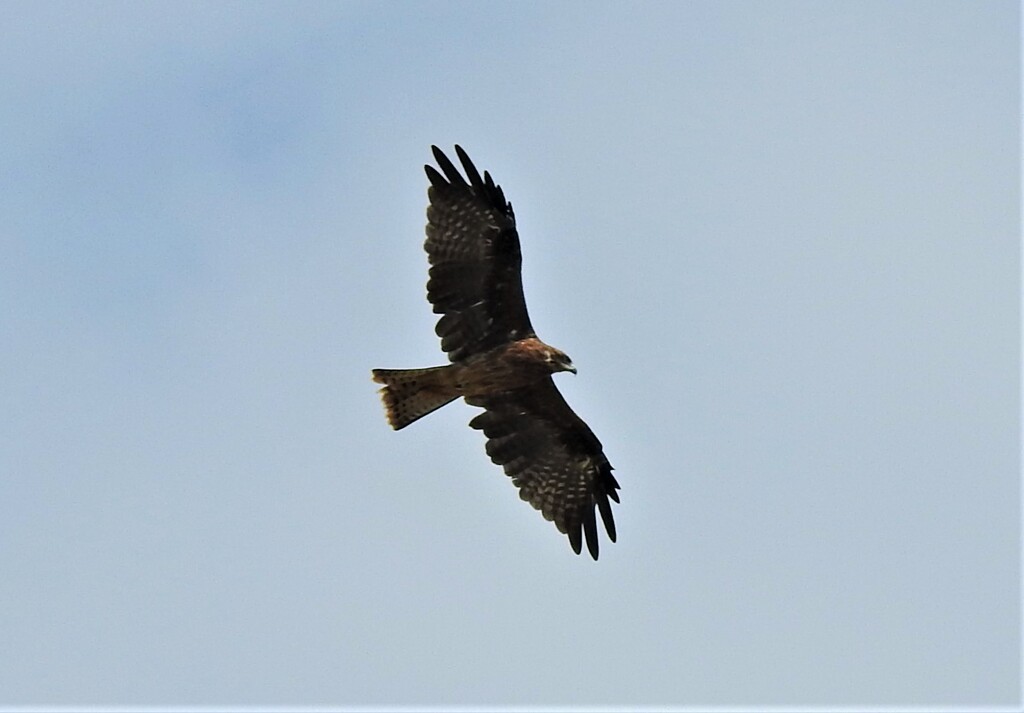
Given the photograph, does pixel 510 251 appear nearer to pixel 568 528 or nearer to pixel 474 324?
pixel 474 324

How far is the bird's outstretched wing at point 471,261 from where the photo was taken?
62.8 ft

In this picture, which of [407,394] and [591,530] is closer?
[407,394]

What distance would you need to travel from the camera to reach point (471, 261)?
19.2 m

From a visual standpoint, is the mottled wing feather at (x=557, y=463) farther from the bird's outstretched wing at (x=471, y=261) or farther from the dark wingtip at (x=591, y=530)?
the bird's outstretched wing at (x=471, y=261)

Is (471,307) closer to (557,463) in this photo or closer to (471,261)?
(471,261)

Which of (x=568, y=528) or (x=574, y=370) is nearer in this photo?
(x=574, y=370)

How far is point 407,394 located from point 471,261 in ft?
4.73

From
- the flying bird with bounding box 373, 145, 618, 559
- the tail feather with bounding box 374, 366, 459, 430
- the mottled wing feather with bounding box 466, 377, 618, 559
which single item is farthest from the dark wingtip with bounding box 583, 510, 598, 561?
the tail feather with bounding box 374, 366, 459, 430

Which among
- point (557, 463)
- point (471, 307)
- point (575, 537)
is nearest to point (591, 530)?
point (575, 537)

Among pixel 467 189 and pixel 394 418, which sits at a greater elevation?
pixel 467 189

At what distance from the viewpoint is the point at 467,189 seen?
63.0 feet

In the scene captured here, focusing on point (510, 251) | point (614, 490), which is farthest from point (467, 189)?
point (614, 490)

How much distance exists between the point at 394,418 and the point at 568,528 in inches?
86.1

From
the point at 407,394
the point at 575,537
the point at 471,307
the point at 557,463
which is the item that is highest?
the point at 471,307
